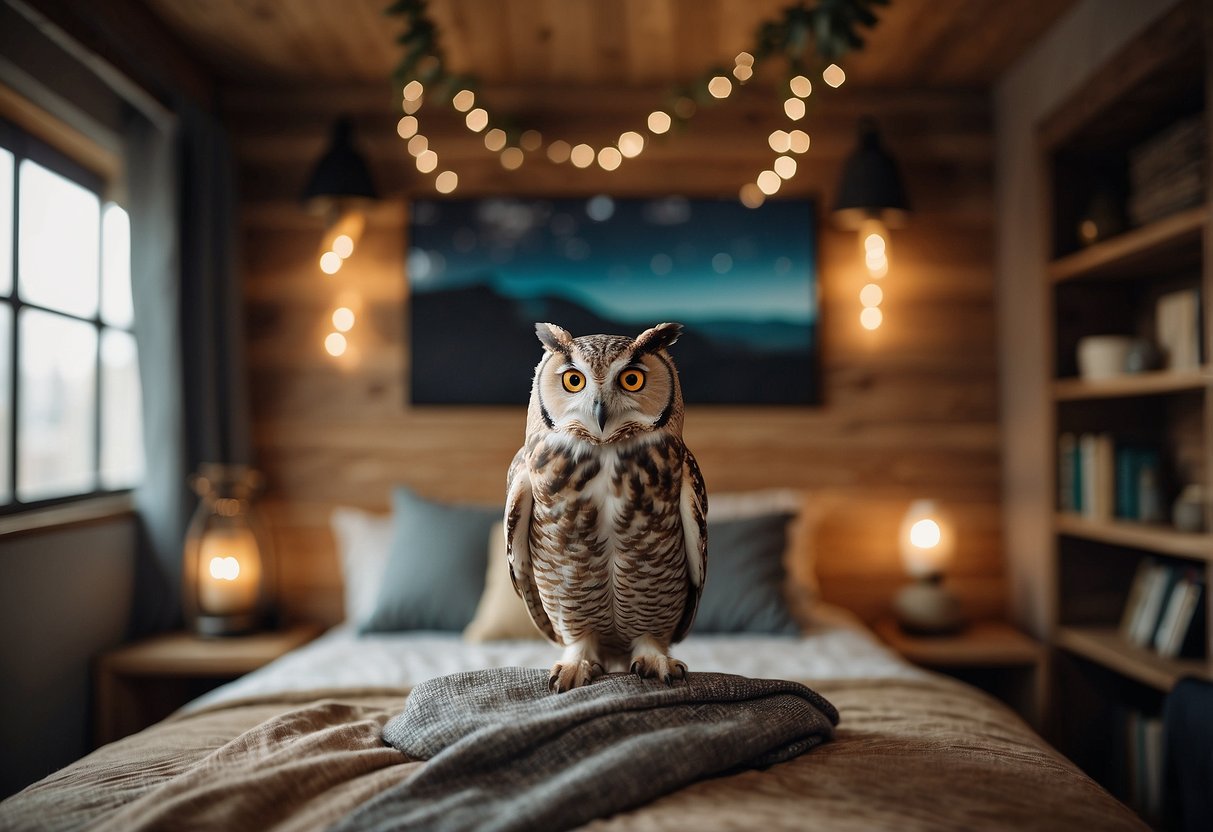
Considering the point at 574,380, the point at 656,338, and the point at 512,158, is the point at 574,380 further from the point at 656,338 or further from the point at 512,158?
the point at 512,158

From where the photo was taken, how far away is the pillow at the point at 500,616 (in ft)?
7.25

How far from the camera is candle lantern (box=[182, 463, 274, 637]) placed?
244cm

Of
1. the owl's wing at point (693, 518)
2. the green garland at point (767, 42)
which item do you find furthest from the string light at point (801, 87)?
the owl's wing at point (693, 518)

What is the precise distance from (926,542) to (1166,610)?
634mm

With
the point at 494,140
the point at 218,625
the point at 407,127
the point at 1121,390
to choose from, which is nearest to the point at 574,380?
the point at 1121,390

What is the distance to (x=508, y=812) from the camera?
98cm

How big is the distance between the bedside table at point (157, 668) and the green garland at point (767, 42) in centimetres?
165

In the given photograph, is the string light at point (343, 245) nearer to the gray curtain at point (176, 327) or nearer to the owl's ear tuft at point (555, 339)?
the gray curtain at point (176, 327)

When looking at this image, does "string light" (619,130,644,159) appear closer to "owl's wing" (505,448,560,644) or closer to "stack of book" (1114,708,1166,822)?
"owl's wing" (505,448,560,644)

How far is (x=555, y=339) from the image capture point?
3.65ft

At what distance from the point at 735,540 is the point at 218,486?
60.5 inches

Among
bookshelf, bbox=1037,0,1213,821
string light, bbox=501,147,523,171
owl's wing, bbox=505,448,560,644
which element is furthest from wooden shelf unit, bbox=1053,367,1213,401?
string light, bbox=501,147,523,171

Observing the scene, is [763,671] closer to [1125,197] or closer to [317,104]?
[1125,197]

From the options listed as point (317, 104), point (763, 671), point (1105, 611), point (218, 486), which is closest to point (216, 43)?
point (317, 104)
